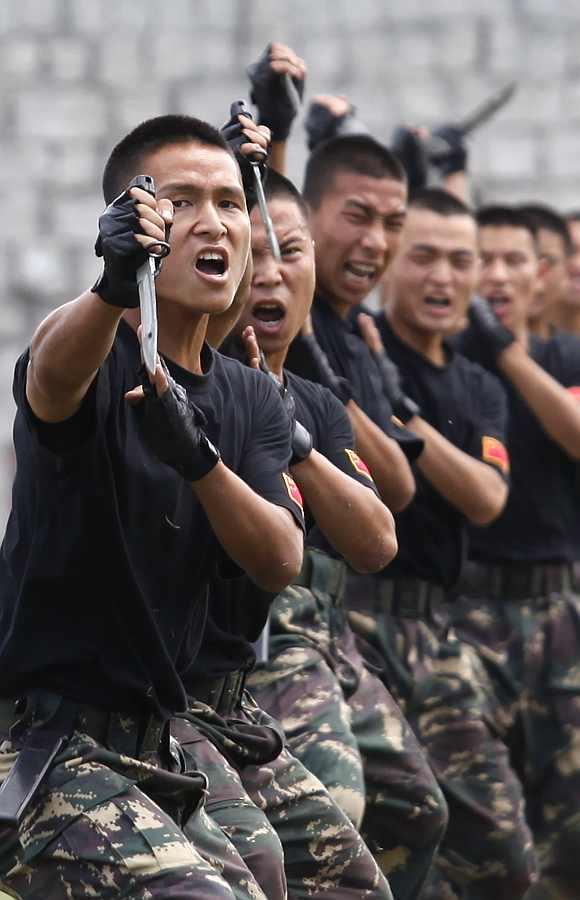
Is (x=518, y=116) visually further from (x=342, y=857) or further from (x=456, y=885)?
(x=342, y=857)

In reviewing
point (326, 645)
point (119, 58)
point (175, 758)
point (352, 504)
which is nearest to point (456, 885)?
point (326, 645)

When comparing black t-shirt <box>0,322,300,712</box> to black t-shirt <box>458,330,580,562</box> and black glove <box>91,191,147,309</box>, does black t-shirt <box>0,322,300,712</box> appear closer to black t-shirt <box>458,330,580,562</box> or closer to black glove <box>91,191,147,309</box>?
black glove <box>91,191,147,309</box>

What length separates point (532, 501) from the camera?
9086mm

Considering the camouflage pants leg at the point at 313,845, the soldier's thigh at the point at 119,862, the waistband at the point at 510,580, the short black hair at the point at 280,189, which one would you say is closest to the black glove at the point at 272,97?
the short black hair at the point at 280,189

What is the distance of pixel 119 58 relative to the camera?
16.7 meters

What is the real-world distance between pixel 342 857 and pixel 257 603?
2.02ft

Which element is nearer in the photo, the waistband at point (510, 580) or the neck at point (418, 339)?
the neck at point (418, 339)

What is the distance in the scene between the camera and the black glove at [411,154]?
9.06 m

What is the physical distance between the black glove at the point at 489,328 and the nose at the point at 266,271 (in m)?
2.33

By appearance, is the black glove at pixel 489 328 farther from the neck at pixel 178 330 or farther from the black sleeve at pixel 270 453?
the neck at pixel 178 330

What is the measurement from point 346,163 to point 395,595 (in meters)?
1.33

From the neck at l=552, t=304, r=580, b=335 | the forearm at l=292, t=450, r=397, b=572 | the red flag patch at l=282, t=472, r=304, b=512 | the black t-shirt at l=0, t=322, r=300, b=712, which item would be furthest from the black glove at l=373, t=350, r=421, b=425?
the neck at l=552, t=304, r=580, b=335

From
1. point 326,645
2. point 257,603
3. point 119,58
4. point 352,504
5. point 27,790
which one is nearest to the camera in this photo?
point 27,790

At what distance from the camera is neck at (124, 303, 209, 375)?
5.46 meters
